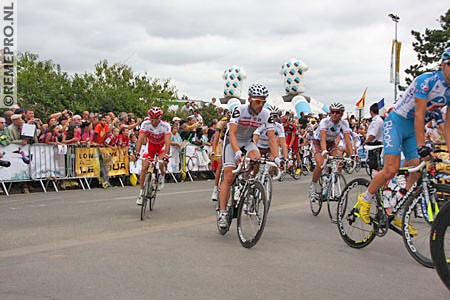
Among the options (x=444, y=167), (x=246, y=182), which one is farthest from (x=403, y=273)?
(x=444, y=167)

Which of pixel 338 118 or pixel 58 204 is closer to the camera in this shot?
pixel 338 118

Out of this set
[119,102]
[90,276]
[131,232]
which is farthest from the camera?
[119,102]

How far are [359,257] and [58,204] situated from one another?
22.9 feet

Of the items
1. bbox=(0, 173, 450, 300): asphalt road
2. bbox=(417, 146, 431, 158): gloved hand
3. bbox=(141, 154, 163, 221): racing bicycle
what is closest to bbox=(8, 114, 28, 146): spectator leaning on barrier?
bbox=(0, 173, 450, 300): asphalt road

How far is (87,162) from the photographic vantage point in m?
14.7

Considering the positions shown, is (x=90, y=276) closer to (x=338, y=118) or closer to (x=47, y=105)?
(x=338, y=118)

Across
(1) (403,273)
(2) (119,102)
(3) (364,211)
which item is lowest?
(1) (403,273)

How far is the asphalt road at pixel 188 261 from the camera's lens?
4.76 m

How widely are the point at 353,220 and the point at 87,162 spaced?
9861 mm

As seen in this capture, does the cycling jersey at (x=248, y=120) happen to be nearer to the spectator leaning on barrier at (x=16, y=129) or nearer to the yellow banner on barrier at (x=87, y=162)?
the spectator leaning on barrier at (x=16, y=129)

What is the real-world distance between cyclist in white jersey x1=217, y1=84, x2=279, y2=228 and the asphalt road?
62 cm

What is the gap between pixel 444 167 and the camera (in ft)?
31.2

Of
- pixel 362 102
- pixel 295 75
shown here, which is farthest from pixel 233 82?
pixel 362 102

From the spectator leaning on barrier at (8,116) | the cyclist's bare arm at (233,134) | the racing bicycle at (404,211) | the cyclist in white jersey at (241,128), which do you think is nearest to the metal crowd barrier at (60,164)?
the spectator leaning on barrier at (8,116)
